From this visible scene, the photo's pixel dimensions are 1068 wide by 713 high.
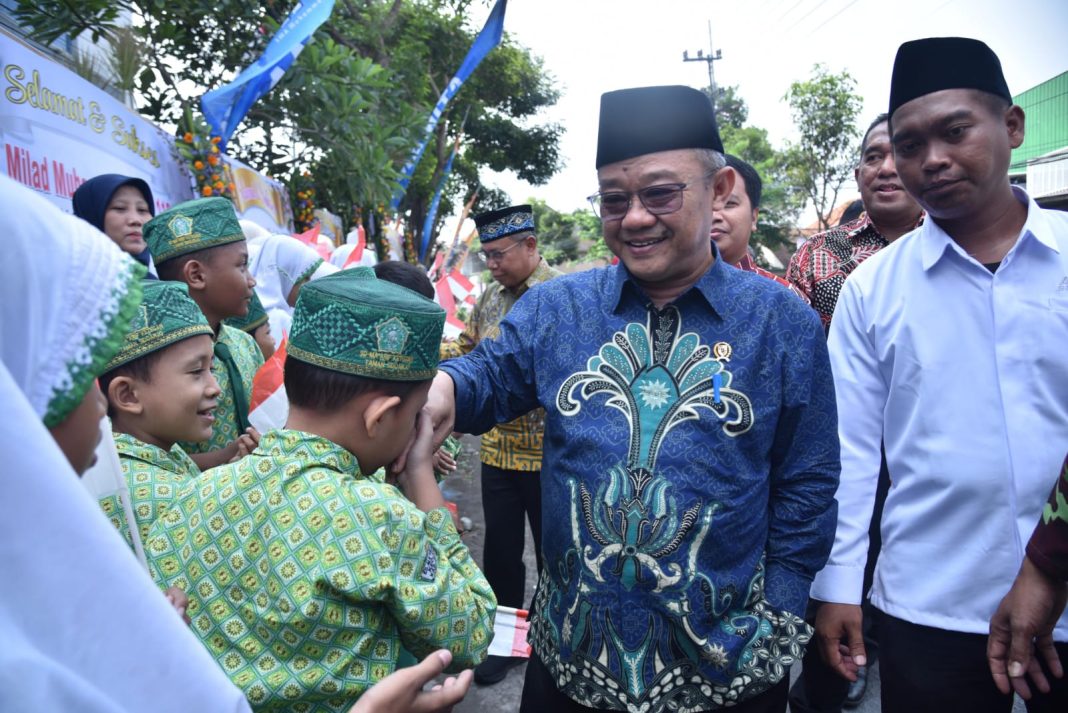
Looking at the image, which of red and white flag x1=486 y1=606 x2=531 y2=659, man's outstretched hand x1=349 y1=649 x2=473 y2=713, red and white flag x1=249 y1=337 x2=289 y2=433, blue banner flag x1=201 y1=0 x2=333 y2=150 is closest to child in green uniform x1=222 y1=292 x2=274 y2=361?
red and white flag x1=249 y1=337 x2=289 y2=433

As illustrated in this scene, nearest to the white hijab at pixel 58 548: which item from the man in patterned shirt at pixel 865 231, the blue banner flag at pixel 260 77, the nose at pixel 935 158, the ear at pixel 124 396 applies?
the ear at pixel 124 396

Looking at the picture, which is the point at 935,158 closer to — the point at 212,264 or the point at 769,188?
the point at 212,264

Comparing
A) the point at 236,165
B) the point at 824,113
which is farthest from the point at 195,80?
the point at 824,113

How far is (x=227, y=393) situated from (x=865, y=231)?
2.81 metres

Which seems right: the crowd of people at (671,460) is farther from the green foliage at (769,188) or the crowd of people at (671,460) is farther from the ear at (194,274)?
the green foliage at (769,188)

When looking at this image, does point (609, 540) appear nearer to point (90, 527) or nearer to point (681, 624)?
point (681, 624)

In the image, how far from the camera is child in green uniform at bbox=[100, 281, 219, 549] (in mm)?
1904

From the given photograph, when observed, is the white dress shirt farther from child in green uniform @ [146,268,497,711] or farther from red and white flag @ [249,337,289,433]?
red and white flag @ [249,337,289,433]

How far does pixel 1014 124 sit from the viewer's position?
6.64 ft

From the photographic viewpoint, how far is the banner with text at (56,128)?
333cm

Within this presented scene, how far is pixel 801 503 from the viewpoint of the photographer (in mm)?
1726

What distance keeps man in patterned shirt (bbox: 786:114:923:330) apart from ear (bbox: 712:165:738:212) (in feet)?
5.07

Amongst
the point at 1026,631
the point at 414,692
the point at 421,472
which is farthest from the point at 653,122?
the point at 1026,631

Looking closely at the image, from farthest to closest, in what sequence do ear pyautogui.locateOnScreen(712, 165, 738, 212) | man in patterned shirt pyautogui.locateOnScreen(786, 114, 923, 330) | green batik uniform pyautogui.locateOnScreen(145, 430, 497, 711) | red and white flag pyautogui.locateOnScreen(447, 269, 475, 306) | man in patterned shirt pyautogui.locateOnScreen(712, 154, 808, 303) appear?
red and white flag pyautogui.locateOnScreen(447, 269, 475, 306) → man in patterned shirt pyautogui.locateOnScreen(712, 154, 808, 303) → man in patterned shirt pyautogui.locateOnScreen(786, 114, 923, 330) → ear pyautogui.locateOnScreen(712, 165, 738, 212) → green batik uniform pyautogui.locateOnScreen(145, 430, 497, 711)
